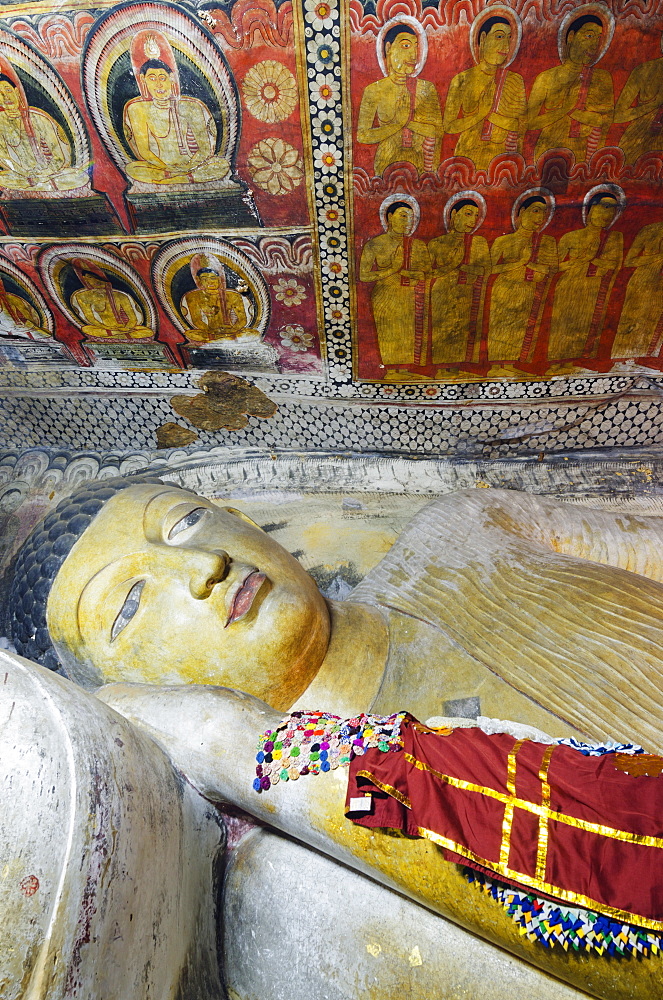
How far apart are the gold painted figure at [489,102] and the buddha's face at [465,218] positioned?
0.17m

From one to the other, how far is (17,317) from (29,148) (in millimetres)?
908

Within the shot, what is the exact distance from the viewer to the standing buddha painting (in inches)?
85.4

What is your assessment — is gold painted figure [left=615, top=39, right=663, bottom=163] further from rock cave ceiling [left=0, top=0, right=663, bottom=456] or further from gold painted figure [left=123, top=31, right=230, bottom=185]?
gold painted figure [left=123, top=31, right=230, bottom=185]

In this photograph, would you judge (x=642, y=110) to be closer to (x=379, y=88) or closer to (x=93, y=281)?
(x=379, y=88)

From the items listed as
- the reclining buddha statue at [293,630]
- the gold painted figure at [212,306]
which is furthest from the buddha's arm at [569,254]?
the gold painted figure at [212,306]

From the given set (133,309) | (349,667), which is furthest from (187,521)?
(133,309)

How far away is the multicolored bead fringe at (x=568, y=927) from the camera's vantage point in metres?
0.98

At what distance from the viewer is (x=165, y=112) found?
237 centimetres

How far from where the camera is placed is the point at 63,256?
280 centimetres

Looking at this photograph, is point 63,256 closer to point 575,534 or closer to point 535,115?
point 535,115

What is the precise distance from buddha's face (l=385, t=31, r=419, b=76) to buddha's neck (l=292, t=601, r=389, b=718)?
84.5 inches

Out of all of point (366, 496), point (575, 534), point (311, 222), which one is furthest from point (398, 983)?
point (311, 222)

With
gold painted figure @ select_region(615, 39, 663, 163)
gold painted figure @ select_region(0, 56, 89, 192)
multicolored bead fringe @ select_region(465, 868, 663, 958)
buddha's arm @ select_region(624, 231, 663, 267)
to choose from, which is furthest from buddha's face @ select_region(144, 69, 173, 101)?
multicolored bead fringe @ select_region(465, 868, 663, 958)

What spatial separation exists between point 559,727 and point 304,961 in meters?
0.94
